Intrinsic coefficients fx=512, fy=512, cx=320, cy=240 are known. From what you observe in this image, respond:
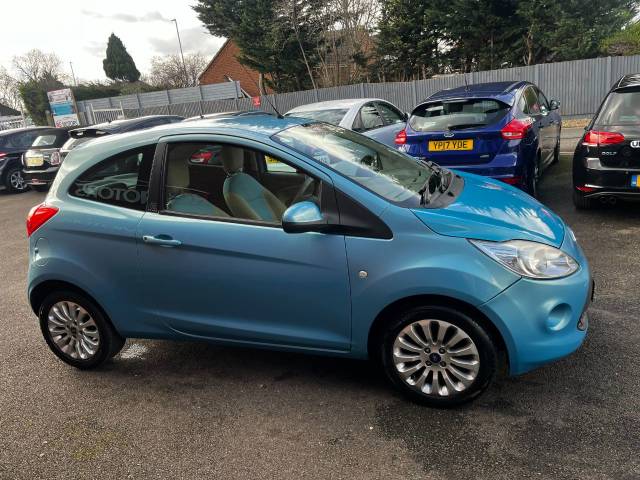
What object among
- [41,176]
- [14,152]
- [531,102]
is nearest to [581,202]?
[531,102]

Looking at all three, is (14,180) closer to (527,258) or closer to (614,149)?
(614,149)

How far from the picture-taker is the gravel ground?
2.52 m

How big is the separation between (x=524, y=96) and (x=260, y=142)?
4.73 m

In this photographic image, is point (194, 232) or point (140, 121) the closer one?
point (194, 232)

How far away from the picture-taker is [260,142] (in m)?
3.06

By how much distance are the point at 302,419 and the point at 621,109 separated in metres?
4.69

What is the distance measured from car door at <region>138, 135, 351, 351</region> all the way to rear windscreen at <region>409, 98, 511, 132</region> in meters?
3.71

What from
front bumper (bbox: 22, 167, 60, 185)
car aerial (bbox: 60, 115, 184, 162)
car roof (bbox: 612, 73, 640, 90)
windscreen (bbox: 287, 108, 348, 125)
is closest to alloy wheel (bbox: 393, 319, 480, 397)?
car roof (bbox: 612, 73, 640, 90)

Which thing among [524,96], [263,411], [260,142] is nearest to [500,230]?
[260,142]

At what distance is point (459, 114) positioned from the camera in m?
6.20

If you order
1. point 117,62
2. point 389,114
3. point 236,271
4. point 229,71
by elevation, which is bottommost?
point 236,271

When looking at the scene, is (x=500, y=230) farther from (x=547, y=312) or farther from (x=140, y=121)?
(x=140, y=121)

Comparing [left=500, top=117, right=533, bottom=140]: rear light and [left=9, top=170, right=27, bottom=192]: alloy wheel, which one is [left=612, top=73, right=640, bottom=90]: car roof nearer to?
[left=500, top=117, right=533, bottom=140]: rear light

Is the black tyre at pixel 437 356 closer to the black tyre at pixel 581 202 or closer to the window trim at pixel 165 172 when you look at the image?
the window trim at pixel 165 172
